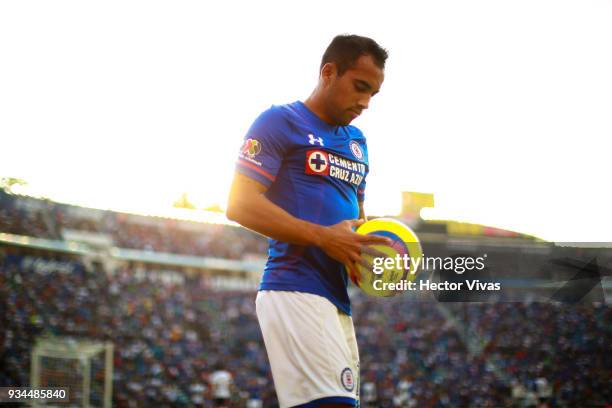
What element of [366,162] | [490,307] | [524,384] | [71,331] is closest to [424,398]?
[524,384]

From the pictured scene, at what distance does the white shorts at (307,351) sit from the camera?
9.09 ft

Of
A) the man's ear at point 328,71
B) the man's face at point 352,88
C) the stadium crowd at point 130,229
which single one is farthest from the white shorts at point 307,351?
the stadium crowd at point 130,229

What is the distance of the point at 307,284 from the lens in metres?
2.92

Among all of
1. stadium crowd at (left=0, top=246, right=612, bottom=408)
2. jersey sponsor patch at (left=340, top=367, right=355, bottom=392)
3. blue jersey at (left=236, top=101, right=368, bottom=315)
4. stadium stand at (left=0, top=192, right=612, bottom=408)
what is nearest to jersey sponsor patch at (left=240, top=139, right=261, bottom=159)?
blue jersey at (left=236, top=101, right=368, bottom=315)

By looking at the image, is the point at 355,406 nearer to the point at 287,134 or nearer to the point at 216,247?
the point at 287,134

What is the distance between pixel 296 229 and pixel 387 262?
44cm

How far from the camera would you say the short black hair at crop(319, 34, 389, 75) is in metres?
3.02

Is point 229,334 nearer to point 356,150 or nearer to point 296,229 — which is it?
point 356,150

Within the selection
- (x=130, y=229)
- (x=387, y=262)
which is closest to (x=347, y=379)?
(x=387, y=262)

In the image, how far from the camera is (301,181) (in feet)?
9.87

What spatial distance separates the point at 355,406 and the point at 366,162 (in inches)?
42.5

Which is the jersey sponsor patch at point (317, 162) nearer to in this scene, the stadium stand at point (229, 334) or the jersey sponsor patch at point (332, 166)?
the jersey sponsor patch at point (332, 166)

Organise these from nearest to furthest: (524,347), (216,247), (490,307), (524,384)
Answer: (524,384)
(524,347)
(490,307)
(216,247)

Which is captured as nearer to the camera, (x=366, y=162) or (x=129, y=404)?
(x=366, y=162)
